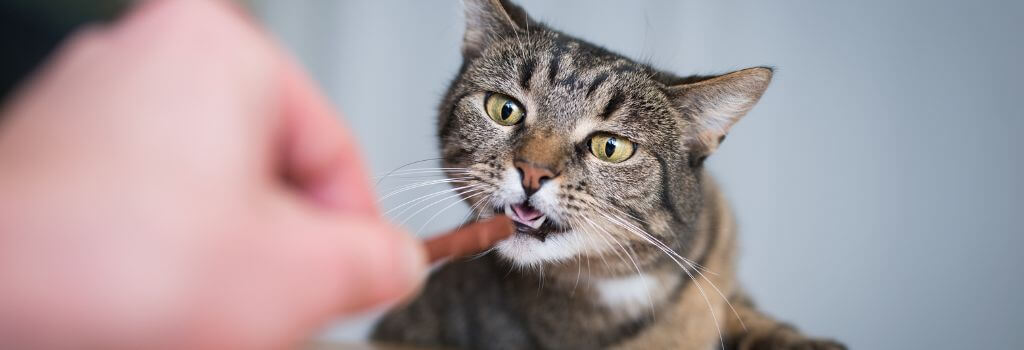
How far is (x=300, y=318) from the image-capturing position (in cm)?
35

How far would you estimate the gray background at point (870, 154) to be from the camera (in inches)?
34.6

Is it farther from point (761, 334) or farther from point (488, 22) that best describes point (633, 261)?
point (488, 22)

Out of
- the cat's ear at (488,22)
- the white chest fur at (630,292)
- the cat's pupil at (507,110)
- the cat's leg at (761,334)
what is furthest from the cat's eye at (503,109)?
Answer: the cat's leg at (761,334)

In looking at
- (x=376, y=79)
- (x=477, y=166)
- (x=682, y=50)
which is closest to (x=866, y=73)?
(x=682, y=50)

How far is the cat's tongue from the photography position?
0.82m

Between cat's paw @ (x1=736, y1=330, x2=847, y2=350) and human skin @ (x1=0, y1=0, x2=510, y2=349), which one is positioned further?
cat's paw @ (x1=736, y1=330, x2=847, y2=350)

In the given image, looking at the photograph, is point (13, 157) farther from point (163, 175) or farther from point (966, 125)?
point (966, 125)

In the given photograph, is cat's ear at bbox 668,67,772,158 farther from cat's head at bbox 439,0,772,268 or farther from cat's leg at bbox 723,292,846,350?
cat's leg at bbox 723,292,846,350

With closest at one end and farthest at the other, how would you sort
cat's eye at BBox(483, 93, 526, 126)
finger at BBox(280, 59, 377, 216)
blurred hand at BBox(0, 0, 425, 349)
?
1. blurred hand at BBox(0, 0, 425, 349)
2. finger at BBox(280, 59, 377, 216)
3. cat's eye at BBox(483, 93, 526, 126)

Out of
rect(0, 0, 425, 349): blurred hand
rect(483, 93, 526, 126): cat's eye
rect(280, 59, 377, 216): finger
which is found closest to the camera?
rect(0, 0, 425, 349): blurred hand

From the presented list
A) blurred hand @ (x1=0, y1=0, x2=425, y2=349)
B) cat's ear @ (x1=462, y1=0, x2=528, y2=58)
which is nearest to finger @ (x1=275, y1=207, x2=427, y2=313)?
blurred hand @ (x1=0, y1=0, x2=425, y2=349)

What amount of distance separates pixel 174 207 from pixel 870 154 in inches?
38.6

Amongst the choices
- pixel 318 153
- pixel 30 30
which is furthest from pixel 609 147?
pixel 30 30

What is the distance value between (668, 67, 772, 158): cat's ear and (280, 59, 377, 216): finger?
21.7 inches
